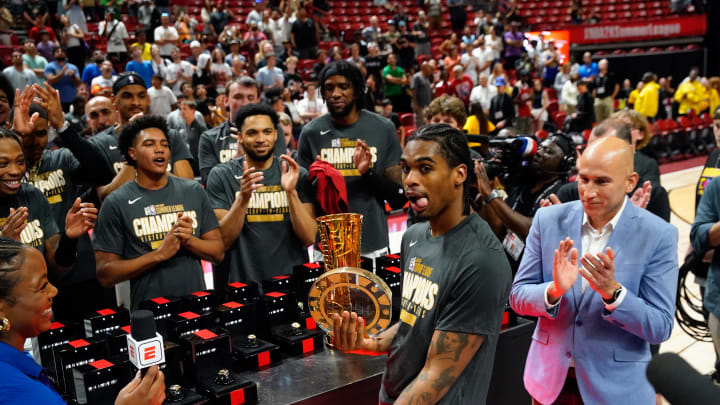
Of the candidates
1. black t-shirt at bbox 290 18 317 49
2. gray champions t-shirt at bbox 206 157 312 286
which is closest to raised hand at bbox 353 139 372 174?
gray champions t-shirt at bbox 206 157 312 286

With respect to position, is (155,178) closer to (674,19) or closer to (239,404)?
(239,404)

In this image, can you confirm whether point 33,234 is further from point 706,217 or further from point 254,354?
point 706,217

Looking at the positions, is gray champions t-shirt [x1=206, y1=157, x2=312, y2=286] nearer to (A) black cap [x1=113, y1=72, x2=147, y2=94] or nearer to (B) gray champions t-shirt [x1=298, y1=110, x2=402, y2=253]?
(B) gray champions t-shirt [x1=298, y1=110, x2=402, y2=253]

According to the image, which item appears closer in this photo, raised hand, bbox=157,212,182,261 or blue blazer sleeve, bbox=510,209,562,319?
blue blazer sleeve, bbox=510,209,562,319

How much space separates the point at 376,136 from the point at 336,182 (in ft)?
2.61

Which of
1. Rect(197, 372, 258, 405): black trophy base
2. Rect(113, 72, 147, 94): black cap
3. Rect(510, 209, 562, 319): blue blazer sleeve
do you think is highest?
Rect(113, 72, 147, 94): black cap

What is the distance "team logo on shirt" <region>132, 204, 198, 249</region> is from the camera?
10.5ft

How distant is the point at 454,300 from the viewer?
1.82 meters

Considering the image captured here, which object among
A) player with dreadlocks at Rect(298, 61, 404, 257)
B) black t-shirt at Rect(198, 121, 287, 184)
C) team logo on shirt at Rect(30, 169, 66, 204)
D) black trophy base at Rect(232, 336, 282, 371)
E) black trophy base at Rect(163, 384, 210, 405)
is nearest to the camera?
black trophy base at Rect(163, 384, 210, 405)

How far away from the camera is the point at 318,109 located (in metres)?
11.0

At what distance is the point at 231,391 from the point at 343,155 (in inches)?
76.0

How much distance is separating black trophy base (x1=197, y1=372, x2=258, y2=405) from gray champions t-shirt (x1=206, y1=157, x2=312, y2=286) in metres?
1.20

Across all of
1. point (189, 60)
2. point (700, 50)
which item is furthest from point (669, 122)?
point (700, 50)

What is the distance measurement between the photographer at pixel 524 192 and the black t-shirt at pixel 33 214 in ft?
7.30
